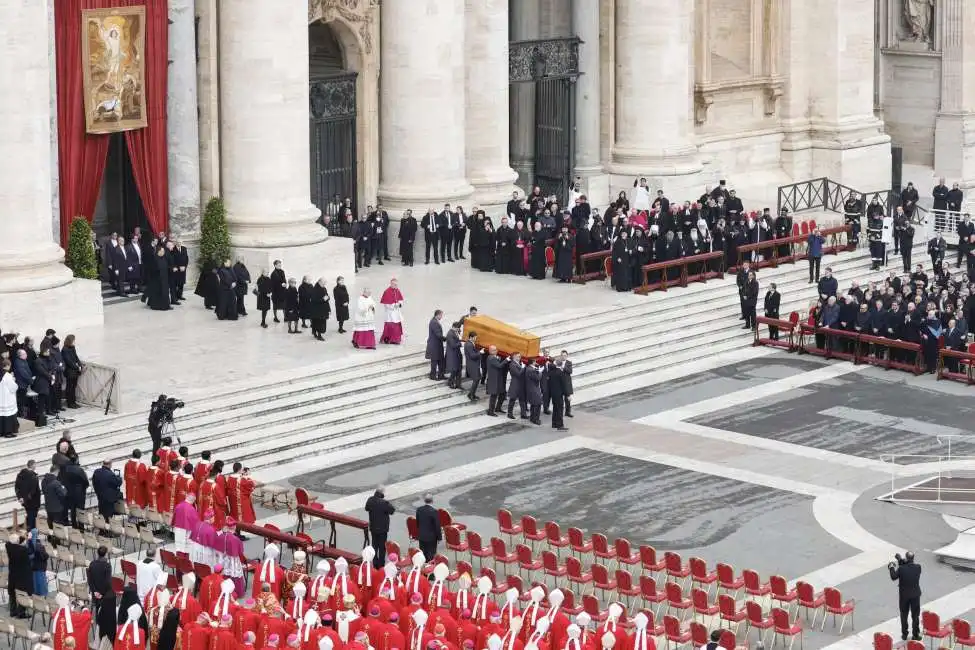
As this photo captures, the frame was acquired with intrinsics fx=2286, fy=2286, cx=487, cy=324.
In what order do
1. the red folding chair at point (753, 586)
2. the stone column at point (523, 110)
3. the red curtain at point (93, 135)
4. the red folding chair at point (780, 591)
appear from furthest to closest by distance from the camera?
the stone column at point (523, 110) → the red curtain at point (93, 135) → the red folding chair at point (753, 586) → the red folding chair at point (780, 591)

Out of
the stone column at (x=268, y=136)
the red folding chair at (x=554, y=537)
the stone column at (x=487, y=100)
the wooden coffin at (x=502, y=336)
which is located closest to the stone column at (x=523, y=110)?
the stone column at (x=487, y=100)

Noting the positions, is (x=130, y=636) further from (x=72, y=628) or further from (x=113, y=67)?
(x=113, y=67)

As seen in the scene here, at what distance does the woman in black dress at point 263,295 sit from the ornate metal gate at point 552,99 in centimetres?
1497

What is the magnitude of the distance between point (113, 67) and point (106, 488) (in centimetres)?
1488

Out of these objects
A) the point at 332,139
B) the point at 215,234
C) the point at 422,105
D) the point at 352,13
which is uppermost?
the point at 352,13

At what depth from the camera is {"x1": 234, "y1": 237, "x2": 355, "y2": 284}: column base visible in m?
49.5

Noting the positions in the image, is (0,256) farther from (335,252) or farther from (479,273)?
(479,273)

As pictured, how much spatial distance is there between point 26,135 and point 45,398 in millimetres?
6846

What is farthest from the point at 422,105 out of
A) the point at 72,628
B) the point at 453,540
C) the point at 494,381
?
the point at 72,628

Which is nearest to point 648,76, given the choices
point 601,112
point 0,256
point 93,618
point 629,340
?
point 601,112

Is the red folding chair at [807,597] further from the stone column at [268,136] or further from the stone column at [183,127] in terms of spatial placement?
the stone column at [183,127]

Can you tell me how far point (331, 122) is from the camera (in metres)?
54.8

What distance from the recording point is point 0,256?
44.2m

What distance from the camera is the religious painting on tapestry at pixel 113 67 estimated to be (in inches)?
1871
